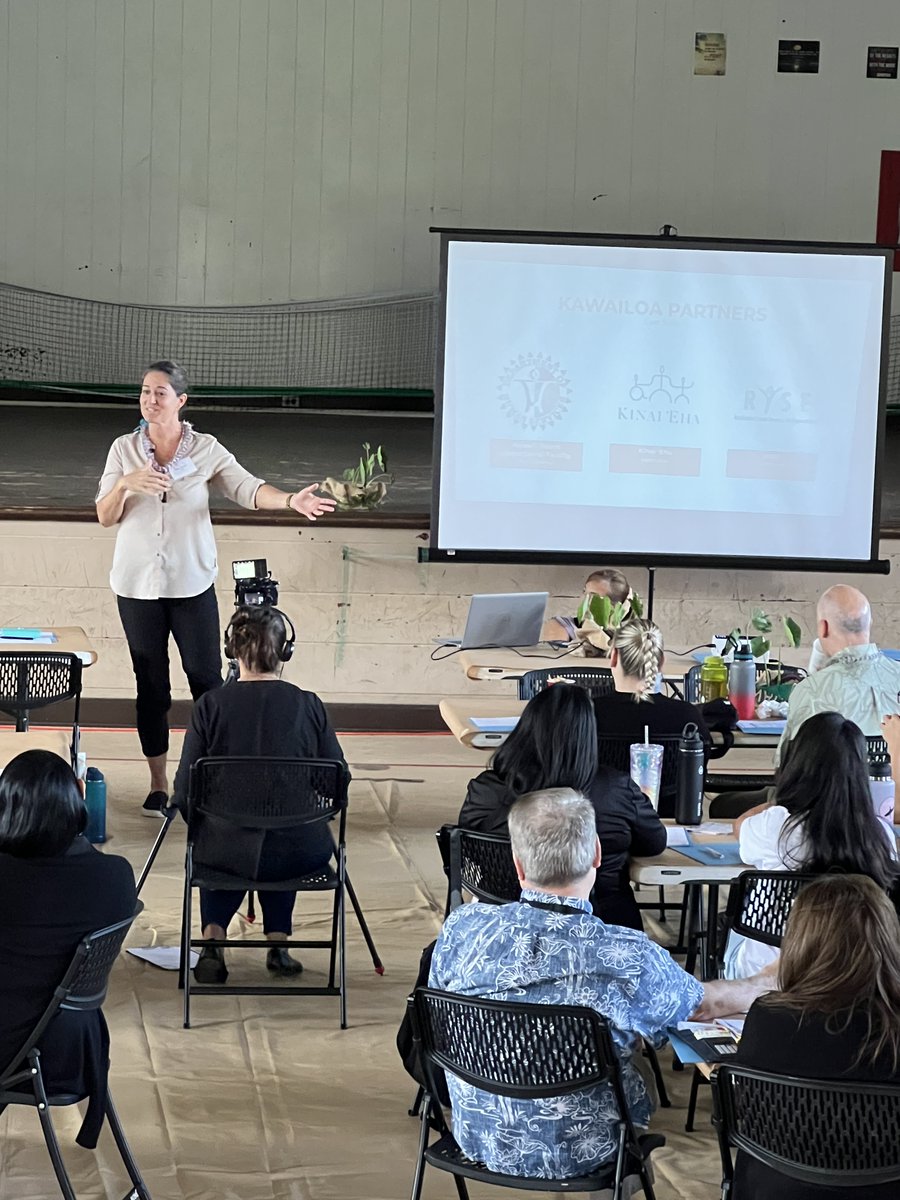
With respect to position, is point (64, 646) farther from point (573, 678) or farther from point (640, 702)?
point (640, 702)

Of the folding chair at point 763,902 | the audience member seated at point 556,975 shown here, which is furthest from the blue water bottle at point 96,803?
the audience member seated at point 556,975

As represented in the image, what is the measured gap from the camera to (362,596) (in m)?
8.09

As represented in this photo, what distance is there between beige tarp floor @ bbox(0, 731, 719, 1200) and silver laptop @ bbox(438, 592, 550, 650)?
3.31 feet

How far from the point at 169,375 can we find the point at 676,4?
620 cm

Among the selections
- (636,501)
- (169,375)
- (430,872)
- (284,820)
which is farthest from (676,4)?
(284,820)

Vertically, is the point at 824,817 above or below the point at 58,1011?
above

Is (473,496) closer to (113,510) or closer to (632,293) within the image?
(632,293)

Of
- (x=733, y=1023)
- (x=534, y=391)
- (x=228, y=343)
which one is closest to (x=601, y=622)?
(x=534, y=391)

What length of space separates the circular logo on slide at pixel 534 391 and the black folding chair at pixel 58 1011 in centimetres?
530

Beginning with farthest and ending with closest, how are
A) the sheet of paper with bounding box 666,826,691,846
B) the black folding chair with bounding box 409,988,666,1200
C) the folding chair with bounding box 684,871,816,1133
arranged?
the sheet of paper with bounding box 666,826,691,846
the folding chair with bounding box 684,871,816,1133
the black folding chair with bounding box 409,988,666,1200

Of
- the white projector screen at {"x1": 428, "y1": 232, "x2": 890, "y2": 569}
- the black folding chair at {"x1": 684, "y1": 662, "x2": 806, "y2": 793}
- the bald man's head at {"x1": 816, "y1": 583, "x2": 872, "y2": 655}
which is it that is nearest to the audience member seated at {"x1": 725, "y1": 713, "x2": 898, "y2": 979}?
the bald man's head at {"x1": 816, "y1": 583, "x2": 872, "y2": 655}

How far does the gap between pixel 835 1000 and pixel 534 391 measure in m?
5.93

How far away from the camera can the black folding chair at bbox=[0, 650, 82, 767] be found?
5148mm

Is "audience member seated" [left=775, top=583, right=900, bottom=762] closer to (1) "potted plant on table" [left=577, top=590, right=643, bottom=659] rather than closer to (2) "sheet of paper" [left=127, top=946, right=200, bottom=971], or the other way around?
(1) "potted plant on table" [left=577, top=590, right=643, bottom=659]
